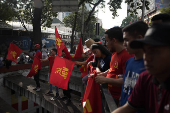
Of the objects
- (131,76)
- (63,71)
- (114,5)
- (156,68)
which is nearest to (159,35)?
(156,68)

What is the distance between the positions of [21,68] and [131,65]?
323 inches

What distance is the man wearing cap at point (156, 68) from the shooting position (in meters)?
0.84

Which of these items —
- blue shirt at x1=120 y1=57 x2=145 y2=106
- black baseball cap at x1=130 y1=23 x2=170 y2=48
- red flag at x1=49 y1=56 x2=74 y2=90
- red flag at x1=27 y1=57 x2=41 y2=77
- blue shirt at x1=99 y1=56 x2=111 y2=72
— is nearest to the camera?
black baseball cap at x1=130 y1=23 x2=170 y2=48

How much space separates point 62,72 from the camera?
162 inches

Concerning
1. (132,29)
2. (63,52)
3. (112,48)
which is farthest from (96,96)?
(63,52)

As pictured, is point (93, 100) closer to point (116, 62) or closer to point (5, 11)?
point (116, 62)

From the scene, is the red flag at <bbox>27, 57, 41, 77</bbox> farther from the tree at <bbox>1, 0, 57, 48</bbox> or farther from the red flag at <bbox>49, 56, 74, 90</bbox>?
the tree at <bbox>1, 0, 57, 48</bbox>

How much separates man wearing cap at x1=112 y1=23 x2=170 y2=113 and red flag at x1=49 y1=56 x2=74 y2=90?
3.03m

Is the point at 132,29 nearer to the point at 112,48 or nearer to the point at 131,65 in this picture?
the point at 131,65

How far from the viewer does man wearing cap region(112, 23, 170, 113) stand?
837 mm

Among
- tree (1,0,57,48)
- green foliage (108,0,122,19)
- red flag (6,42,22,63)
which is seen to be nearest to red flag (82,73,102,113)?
red flag (6,42,22,63)

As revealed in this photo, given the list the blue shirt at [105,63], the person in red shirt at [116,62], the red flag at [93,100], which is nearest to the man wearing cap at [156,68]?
the person in red shirt at [116,62]

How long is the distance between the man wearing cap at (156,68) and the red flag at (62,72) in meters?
3.03

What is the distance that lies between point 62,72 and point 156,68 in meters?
3.42
